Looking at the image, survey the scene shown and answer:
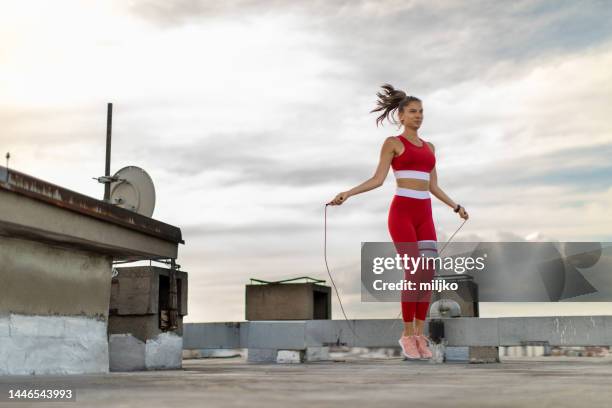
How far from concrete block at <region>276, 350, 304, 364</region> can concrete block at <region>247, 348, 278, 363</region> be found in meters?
2.65

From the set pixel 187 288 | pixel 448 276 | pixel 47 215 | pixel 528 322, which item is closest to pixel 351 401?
pixel 47 215

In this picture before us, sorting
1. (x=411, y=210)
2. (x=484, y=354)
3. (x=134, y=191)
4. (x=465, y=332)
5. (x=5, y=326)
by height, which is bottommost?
(x=484, y=354)

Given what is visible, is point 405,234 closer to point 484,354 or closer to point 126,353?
point 484,354

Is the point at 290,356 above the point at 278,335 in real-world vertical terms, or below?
below

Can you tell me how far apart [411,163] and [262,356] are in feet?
49.1

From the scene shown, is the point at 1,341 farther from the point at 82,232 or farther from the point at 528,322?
the point at 528,322

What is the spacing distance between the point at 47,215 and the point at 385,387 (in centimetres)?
740

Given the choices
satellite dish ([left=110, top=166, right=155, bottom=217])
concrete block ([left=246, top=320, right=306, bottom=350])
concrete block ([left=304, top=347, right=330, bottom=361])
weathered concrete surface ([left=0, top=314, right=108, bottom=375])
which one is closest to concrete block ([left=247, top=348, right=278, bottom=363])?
concrete block ([left=246, top=320, right=306, bottom=350])

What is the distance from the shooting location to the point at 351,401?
403 centimetres

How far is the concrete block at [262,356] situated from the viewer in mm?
22516

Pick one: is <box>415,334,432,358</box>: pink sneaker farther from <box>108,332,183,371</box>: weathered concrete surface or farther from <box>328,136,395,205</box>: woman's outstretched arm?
<box>108,332,183,371</box>: weathered concrete surface

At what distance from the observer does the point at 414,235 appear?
8.87m

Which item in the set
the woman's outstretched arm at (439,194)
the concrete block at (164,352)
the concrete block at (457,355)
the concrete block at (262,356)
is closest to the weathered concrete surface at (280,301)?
the concrete block at (262,356)

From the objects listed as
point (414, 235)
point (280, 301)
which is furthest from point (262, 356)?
point (414, 235)
